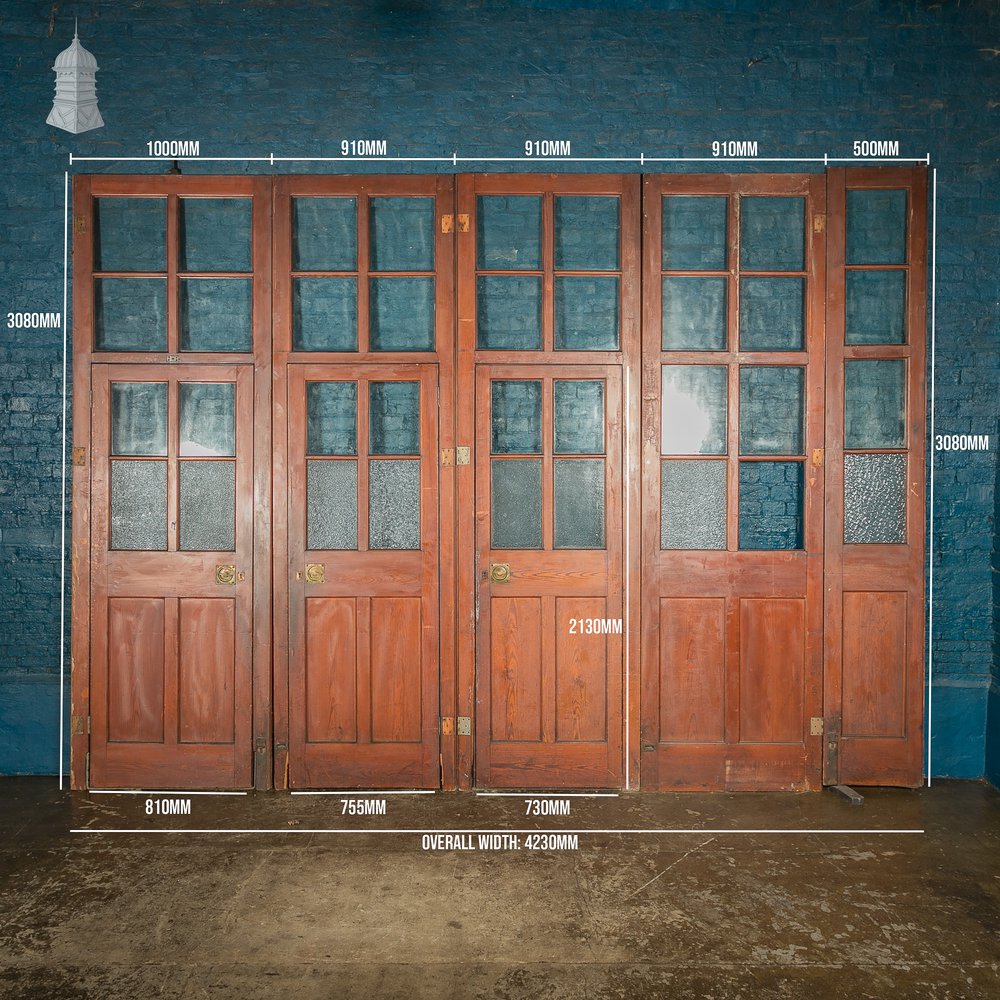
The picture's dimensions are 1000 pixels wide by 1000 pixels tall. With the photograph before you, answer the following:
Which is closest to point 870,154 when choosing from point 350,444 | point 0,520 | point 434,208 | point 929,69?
point 929,69

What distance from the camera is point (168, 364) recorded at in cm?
392

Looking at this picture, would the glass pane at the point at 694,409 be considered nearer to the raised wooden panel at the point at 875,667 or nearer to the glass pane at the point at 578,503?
the glass pane at the point at 578,503

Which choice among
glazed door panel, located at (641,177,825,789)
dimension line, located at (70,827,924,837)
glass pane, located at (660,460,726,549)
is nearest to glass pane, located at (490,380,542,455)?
glazed door panel, located at (641,177,825,789)

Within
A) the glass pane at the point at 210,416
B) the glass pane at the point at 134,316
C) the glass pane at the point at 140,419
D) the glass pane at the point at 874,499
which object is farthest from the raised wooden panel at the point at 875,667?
the glass pane at the point at 134,316

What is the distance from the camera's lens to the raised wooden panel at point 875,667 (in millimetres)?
3953

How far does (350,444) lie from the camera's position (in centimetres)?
397

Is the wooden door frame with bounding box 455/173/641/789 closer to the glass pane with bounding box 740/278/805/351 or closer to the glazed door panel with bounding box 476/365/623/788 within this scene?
the glazed door panel with bounding box 476/365/623/788

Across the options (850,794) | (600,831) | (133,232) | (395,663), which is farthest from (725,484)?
(133,232)

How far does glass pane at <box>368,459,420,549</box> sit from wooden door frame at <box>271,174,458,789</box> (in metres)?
0.13

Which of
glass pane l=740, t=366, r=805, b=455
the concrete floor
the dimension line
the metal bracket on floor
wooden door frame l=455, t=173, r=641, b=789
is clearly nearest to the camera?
the concrete floor

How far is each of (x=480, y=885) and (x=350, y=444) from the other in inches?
79.5

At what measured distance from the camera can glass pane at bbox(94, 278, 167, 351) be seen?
3971mm

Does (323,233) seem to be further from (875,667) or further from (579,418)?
(875,667)

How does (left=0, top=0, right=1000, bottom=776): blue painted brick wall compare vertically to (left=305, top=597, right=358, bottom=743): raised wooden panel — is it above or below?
above
